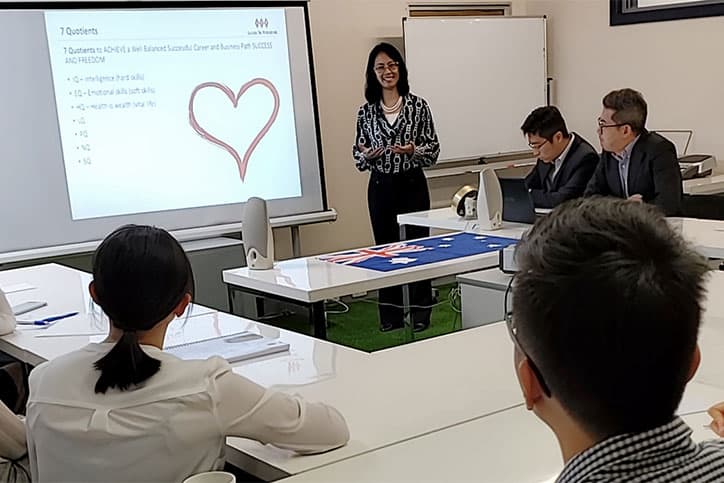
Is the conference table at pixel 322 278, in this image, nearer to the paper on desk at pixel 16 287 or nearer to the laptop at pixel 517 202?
the laptop at pixel 517 202

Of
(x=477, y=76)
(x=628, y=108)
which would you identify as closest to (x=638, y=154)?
(x=628, y=108)

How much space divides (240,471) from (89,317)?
4.02 ft

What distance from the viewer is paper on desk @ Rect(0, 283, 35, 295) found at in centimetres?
329

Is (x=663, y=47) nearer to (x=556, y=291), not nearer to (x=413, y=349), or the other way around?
(x=413, y=349)

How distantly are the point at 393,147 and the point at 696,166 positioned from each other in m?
1.91

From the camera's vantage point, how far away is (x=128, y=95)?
481 centimetres

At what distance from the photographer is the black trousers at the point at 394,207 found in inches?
193

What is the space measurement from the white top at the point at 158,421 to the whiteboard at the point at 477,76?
179 inches

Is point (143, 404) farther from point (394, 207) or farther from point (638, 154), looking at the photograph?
point (394, 207)

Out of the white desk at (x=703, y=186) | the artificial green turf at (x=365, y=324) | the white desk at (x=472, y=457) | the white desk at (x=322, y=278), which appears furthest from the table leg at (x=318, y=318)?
the white desk at (x=703, y=186)

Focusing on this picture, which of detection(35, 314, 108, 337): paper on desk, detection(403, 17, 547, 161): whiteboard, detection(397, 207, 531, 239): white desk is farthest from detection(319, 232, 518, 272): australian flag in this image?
detection(403, 17, 547, 161): whiteboard

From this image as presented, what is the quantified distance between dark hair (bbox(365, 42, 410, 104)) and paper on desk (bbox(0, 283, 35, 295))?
2310mm

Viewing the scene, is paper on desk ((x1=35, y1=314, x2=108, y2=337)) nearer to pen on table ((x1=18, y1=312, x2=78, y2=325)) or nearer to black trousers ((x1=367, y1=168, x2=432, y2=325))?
pen on table ((x1=18, y1=312, x2=78, y2=325))

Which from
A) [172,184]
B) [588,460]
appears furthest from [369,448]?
[172,184]
